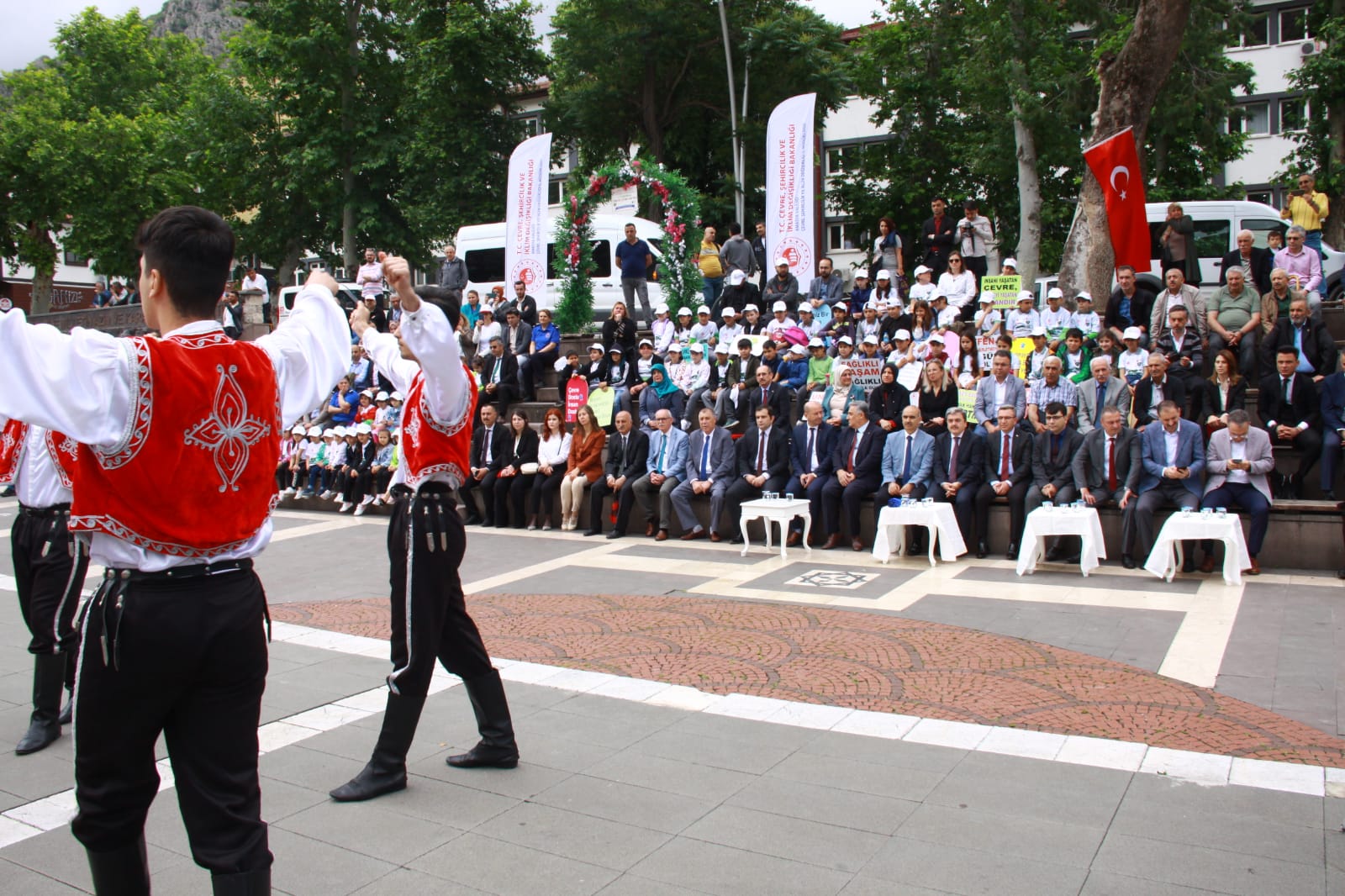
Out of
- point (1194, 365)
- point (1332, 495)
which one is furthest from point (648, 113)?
point (1332, 495)

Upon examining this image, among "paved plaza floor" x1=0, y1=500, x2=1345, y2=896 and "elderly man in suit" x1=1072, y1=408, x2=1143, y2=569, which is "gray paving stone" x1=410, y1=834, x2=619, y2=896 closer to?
"paved plaza floor" x1=0, y1=500, x2=1345, y2=896

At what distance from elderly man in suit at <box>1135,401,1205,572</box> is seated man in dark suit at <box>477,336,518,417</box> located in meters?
10.3

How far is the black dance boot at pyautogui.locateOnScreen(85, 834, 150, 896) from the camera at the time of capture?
2.75 metres

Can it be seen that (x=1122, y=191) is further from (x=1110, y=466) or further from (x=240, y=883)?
(x=240, y=883)

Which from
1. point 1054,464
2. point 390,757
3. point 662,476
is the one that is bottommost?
point 390,757

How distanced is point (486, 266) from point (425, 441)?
2091 centimetres

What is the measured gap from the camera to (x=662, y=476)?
1327 cm

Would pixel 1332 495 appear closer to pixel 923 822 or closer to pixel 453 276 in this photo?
pixel 923 822

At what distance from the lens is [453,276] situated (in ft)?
65.1

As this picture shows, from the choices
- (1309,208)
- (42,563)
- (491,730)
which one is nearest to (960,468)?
(491,730)

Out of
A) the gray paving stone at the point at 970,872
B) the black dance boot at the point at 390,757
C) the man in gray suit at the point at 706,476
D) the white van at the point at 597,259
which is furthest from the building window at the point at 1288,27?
the black dance boot at the point at 390,757

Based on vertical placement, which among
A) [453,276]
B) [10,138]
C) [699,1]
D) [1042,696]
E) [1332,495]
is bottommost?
[1042,696]

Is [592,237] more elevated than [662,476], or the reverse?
[592,237]

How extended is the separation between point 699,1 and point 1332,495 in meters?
26.7
